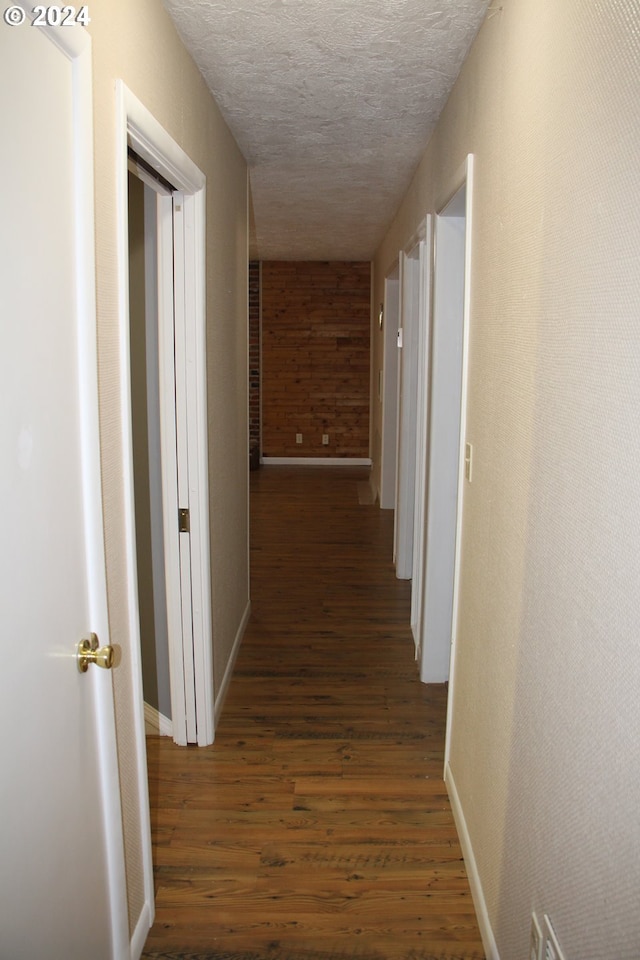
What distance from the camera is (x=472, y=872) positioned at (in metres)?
2.11

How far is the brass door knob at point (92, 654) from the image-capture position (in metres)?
1.42

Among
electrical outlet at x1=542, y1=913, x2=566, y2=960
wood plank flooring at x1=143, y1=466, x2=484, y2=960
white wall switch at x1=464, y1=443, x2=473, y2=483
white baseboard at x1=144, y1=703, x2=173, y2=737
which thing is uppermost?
white wall switch at x1=464, y1=443, x2=473, y2=483

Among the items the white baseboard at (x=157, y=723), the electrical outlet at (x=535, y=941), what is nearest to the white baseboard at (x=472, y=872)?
the electrical outlet at (x=535, y=941)

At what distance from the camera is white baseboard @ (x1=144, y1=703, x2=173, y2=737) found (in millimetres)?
2959

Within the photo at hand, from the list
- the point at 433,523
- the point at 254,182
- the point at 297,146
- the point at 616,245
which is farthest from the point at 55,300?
the point at 254,182

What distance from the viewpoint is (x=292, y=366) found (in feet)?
31.2

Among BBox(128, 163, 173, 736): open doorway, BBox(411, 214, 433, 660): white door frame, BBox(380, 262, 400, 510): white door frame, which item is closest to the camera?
BBox(128, 163, 173, 736): open doorway

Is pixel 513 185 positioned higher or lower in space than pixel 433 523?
higher

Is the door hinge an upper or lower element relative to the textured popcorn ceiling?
lower

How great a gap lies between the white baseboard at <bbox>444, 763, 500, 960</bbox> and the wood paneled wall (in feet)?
23.6

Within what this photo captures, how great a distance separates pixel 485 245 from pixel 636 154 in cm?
112

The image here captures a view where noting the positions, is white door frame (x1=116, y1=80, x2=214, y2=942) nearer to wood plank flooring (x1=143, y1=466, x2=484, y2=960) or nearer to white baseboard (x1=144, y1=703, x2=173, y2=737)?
white baseboard (x1=144, y1=703, x2=173, y2=737)

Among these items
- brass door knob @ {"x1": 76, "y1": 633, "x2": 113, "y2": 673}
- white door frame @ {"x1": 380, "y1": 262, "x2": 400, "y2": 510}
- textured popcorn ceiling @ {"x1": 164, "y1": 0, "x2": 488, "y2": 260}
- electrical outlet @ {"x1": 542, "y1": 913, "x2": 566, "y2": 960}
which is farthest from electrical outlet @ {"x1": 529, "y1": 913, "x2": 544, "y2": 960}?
white door frame @ {"x1": 380, "y1": 262, "x2": 400, "y2": 510}

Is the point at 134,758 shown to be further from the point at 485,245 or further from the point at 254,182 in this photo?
the point at 254,182
